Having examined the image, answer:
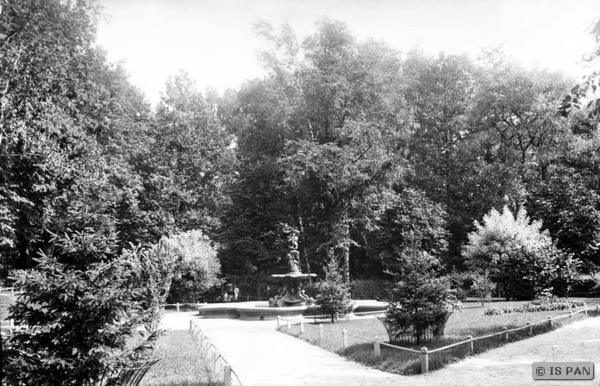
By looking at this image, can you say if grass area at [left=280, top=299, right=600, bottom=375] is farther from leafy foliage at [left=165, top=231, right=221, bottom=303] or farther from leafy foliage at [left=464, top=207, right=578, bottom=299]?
leafy foliage at [left=165, top=231, right=221, bottom=303]

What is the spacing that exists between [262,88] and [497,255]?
75.6 feet

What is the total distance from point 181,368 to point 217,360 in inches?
37.2

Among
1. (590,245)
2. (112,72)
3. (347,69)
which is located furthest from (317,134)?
(590,245)

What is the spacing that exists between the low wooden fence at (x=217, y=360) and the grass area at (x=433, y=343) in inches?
142

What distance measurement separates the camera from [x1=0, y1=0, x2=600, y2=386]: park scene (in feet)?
32.1

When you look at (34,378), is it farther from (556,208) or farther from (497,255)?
(556,208)

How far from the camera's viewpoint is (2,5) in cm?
1689

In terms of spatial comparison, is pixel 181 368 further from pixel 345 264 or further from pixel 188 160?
pixel 188 160

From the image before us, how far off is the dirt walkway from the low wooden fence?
45 cm

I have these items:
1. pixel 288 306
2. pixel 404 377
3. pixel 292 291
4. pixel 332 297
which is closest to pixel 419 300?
pixel 404 377

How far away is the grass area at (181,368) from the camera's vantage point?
34.4 feet

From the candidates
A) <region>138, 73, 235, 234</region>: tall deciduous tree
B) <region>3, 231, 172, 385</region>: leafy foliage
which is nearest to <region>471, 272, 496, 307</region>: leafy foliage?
<region>3, 231, 172, 385</region>: leafy foliage

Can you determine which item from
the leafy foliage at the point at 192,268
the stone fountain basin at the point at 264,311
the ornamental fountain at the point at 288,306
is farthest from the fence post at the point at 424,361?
the leafy foliage at the point at 192,268

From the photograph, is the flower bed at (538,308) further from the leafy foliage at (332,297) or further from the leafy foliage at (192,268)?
the leafy foliage at (192,268)
